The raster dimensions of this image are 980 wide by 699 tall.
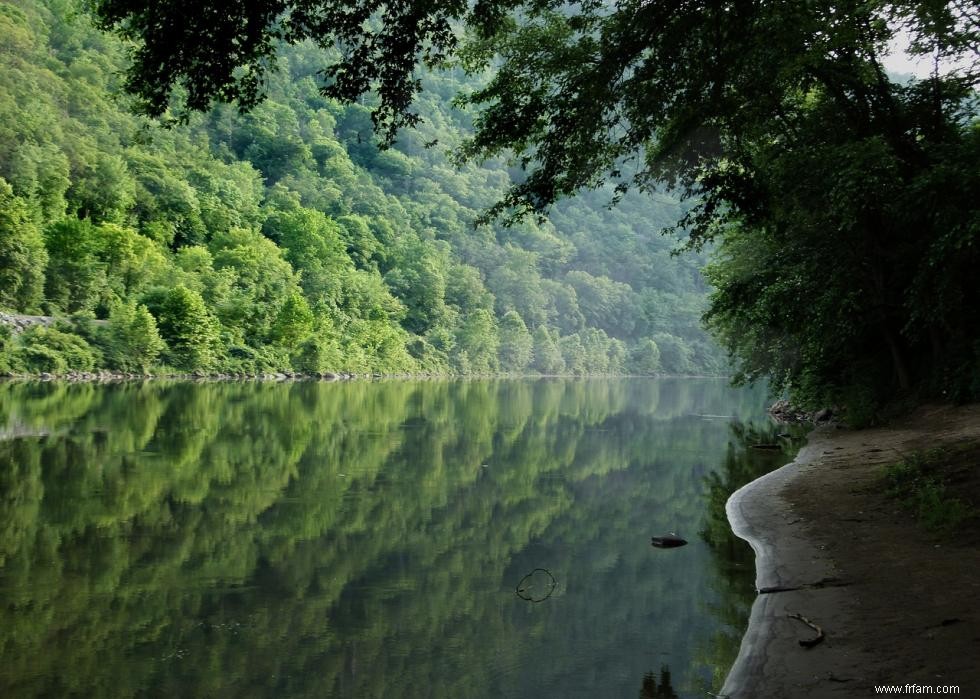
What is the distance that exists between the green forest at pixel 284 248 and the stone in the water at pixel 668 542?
5.81 metres

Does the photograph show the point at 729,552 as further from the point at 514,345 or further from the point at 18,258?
the point at 514,345

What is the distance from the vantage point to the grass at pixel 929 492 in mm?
8414

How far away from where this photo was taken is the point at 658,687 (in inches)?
239

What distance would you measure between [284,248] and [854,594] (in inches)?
3430

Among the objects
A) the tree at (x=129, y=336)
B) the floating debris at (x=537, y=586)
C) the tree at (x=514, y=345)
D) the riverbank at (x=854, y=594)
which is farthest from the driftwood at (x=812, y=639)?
the tree at (x=514, y=345)

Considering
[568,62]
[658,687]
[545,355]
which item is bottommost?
[658,687]

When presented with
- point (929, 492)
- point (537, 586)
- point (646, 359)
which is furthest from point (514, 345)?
point (537, 586)

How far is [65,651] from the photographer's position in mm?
6082

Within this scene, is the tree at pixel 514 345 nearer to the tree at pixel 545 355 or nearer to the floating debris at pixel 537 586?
the tree at pixel 545 355

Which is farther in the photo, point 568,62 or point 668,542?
point 568,62

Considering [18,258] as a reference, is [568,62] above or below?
below

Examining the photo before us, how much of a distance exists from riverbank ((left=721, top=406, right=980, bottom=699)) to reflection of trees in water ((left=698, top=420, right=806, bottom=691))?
218 millimetres

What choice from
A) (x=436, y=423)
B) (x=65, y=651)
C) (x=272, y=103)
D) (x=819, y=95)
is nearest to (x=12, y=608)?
(x=65, y=651)

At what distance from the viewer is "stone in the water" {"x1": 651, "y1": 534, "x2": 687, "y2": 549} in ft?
34.3
